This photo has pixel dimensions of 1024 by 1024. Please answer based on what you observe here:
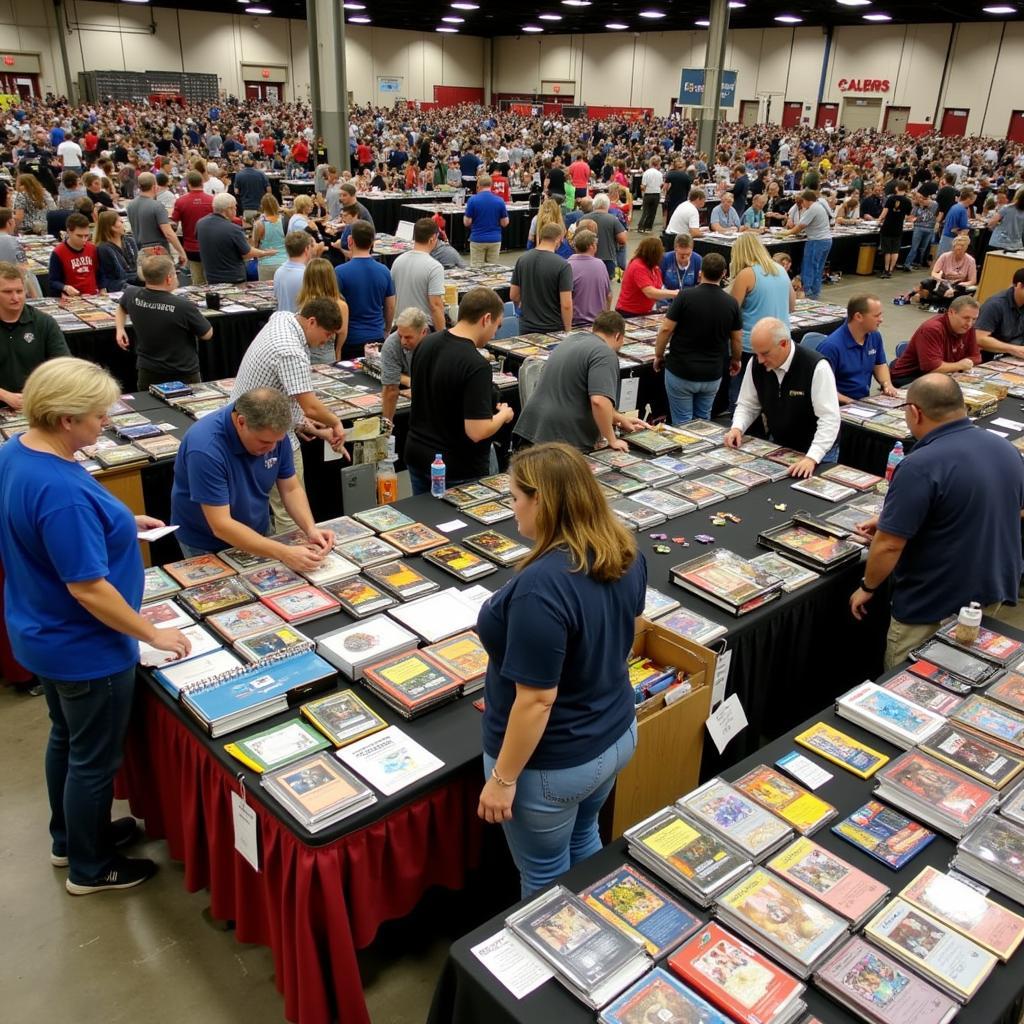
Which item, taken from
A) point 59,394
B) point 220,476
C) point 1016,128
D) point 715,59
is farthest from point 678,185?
point 1016,128

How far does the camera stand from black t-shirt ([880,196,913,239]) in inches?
497

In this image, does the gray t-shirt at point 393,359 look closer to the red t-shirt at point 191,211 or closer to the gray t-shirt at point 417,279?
the gray t-shirt at point 417,279

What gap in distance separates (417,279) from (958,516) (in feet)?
13.6

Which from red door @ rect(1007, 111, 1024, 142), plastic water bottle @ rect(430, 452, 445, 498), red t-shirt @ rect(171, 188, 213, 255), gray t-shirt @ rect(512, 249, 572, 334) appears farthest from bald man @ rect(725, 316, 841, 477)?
red door @ rect(1007, 111, 1024, 142)

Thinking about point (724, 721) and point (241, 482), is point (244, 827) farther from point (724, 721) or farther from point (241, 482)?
point (724, 721)

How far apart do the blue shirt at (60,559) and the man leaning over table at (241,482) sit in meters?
0.52

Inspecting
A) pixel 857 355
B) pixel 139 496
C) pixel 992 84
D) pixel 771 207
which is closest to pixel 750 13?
pixel 992 84

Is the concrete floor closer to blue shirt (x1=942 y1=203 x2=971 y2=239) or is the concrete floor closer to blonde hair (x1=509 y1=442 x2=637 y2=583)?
blonde hair (x1=509 y1=442 x2=637 y2=583)

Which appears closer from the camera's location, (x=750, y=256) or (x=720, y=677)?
(x=720, y=677)

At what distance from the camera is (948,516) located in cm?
305

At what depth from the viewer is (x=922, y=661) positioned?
2893 millimetres

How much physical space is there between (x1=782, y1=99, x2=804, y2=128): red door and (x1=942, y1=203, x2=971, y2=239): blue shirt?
22.3 metres

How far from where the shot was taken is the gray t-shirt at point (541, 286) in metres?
6.46

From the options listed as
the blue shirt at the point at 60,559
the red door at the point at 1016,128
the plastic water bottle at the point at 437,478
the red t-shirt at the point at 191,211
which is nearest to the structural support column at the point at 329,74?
the red t-shirt at the point at 191,211
